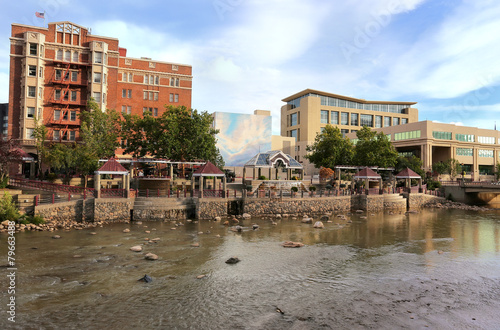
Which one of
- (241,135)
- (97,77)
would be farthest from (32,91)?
(241,135)

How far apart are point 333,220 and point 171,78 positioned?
39.8m

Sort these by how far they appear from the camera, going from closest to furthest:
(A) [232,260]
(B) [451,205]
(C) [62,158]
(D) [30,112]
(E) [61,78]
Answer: (A) [232,260]
(C) [62,158]
(D) [30,112]
(B) [451,205]
(E) [61,78]

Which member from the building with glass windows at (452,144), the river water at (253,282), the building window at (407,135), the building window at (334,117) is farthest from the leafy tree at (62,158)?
the building window at (334,117)

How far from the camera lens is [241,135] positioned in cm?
6394

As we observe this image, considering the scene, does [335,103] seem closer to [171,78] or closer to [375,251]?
[171,78]

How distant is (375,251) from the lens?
19375 mm

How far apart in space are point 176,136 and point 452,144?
59.8 metres

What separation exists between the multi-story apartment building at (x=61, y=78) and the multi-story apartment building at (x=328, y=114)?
44992 millimetres

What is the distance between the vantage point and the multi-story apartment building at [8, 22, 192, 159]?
4406cm

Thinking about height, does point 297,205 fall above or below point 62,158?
below

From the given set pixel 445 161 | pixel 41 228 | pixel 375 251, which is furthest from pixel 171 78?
pixel 445 161

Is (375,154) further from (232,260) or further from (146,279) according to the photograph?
(146,279)

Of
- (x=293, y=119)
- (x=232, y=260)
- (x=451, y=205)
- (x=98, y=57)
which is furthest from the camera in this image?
(x=293, y=119)

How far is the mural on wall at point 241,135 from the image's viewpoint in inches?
2451
